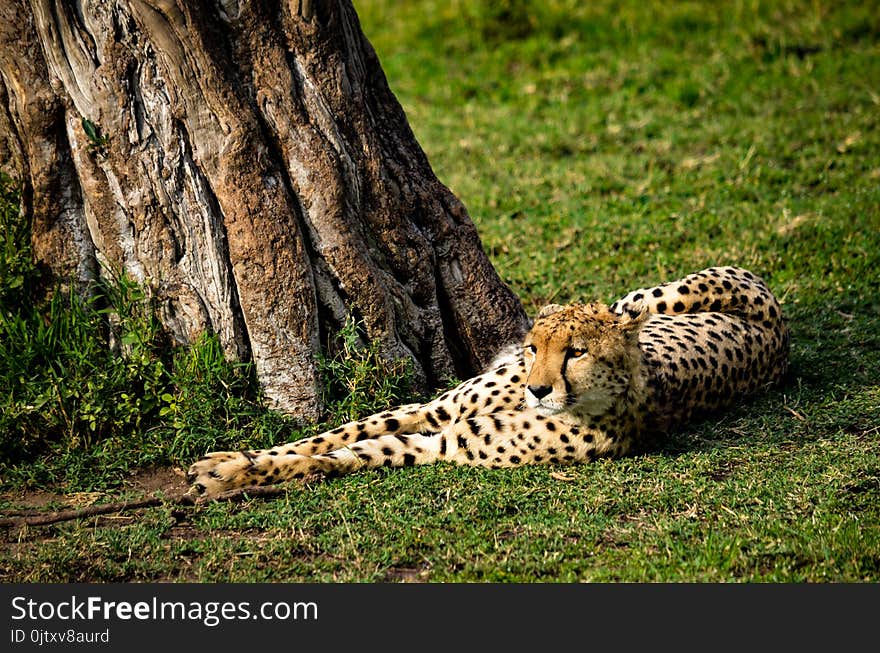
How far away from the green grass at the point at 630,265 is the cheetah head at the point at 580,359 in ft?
0.97

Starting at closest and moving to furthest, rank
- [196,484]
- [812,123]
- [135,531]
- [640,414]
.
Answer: [135,531] → [196,484] → [640,414] → [812,123]

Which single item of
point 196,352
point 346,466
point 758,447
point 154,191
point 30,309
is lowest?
point 758,447

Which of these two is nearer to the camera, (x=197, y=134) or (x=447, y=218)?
(x=197, y=134)

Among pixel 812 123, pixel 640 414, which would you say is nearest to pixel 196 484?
pixel 640 414

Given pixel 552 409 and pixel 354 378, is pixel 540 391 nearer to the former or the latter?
pixel 552 409

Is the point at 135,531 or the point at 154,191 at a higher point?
the point at 154,191

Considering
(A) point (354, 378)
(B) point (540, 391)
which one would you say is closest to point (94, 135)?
(A) point (354, 378)

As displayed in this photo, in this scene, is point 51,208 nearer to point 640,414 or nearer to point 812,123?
point 640,414

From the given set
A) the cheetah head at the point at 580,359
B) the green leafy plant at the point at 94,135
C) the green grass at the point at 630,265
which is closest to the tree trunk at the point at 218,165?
the green leafy plant at the point at 94,135

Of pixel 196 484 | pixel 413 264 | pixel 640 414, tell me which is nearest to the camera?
pixel 196 484

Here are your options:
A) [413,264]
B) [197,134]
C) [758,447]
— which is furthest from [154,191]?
[758,447]

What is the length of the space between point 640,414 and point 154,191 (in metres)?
2.12

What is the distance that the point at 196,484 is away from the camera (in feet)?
13.7

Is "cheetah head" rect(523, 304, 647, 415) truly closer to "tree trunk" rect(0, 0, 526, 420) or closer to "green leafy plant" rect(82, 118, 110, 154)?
"tree trunk" rect(0, 0, 526, 420)
